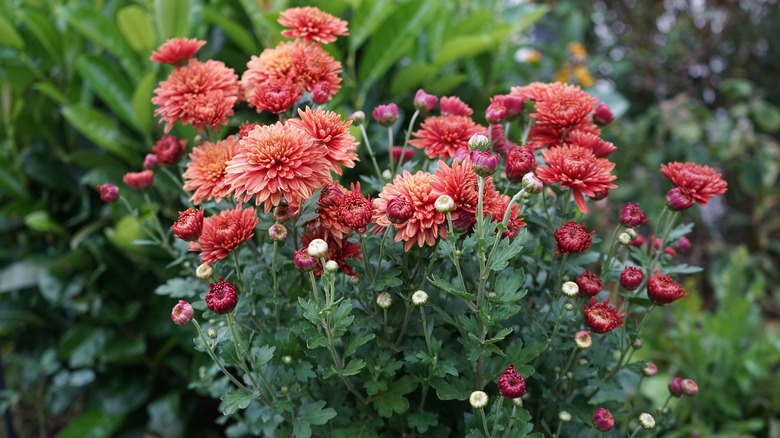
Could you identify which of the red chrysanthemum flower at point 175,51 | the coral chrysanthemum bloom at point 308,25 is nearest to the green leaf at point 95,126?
the red chrysanthemum flower at point 175,51

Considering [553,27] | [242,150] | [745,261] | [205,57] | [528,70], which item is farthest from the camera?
[553,27]

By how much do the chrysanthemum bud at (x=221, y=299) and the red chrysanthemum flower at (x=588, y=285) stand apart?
0.43m

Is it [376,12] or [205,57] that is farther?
[205,57]

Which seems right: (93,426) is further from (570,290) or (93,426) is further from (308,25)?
(570,290)

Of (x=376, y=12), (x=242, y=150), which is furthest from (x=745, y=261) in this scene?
(x=242, y=150)

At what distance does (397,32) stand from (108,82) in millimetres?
792

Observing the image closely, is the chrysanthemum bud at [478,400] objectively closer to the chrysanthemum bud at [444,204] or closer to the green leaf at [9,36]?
the chrysanthemum bud at [444,204]

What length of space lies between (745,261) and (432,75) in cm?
165

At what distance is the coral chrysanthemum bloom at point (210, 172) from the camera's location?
2.48 ft

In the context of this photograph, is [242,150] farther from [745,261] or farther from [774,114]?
[774,114]

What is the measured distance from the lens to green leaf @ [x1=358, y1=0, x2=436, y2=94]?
1.49 meters

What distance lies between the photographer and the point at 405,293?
2.52 feet

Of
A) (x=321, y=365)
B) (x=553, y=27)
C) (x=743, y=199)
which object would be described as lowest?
(x=743, y=199)

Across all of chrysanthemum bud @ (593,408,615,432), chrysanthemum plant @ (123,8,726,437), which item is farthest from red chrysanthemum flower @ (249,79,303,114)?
chrysanthemum bud @ (593,408,615,432)
